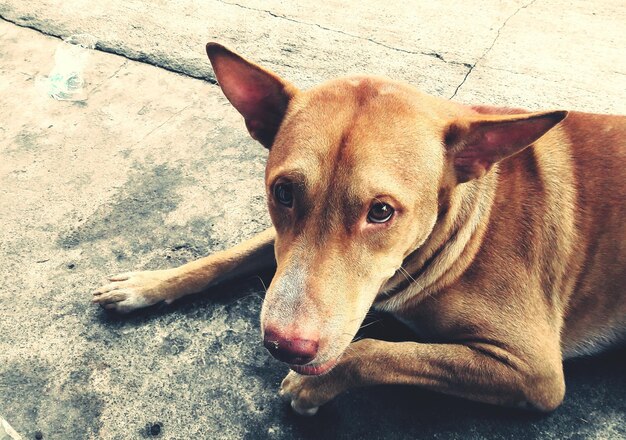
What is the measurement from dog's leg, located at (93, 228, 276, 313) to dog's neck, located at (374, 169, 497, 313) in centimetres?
82

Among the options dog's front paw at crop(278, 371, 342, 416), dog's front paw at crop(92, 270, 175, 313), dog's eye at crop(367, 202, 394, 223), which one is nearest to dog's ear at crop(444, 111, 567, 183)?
dog's eye at crop(367, 202, 394, 223)

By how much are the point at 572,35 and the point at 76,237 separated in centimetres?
413

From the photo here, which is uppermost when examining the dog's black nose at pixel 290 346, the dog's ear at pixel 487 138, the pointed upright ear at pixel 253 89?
the dog's ear at pixel 487 138

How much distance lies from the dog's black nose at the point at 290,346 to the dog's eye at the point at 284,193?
0.51m

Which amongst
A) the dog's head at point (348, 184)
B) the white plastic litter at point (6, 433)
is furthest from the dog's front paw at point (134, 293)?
the dog's head at point (348, 184)

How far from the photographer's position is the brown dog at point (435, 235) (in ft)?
7.18

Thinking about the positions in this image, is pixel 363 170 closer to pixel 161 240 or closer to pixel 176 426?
pixel 176 426

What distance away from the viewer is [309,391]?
2576 millimetres

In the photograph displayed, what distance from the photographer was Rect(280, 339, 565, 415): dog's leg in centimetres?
249

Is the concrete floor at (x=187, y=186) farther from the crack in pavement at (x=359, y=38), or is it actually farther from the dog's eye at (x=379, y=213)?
the dog's eye at (x=379, y=213)

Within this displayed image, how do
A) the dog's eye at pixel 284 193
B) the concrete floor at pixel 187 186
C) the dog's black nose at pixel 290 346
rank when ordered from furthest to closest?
the concrete floor at pixel 187 186 < the dog's eye at pixel 284 193 < the dog's black nose at pixel 290 346

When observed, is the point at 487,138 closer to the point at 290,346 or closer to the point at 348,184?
the point at 348,184

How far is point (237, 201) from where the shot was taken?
3.70 metres

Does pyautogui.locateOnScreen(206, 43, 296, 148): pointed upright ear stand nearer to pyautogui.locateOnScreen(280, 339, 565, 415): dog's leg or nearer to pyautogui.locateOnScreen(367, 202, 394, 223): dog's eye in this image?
pyautogui.locateOnScreen(367, 202, 394, 223): dog's eye
